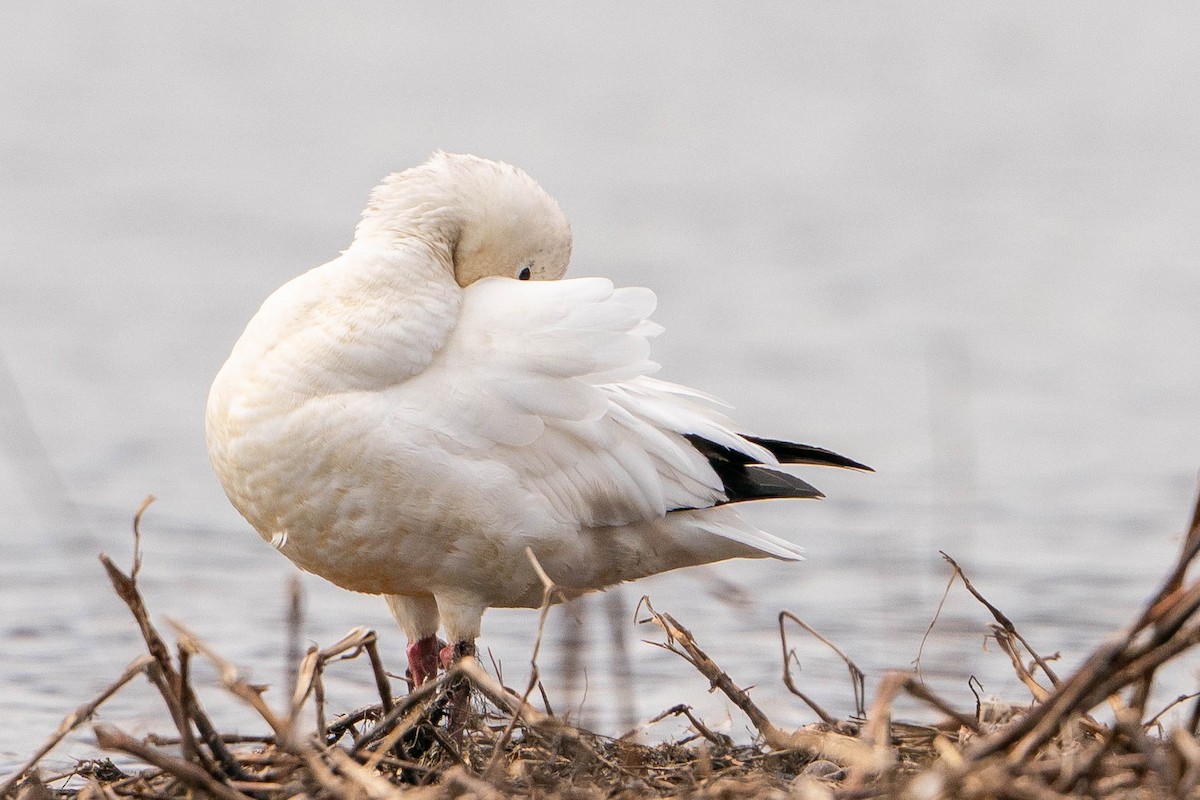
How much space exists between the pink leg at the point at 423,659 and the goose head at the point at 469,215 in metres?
1.19

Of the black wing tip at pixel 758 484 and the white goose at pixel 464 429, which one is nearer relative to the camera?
the white goose at pixel 464 429

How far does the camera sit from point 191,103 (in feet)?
58.9

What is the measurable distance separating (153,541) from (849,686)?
4.22 m

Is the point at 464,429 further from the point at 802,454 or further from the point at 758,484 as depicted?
the point at 802,454

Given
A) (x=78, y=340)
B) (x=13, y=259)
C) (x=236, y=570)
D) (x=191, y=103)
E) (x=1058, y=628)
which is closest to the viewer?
(x=1058, y=628)

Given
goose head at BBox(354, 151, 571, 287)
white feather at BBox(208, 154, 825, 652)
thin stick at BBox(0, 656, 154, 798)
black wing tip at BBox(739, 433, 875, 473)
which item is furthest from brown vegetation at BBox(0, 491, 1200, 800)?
goose head at BBox(354, 151, 571, 287)

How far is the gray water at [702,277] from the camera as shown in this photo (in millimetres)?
8508

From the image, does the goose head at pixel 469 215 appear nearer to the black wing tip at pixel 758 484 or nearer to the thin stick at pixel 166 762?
the black wing tip at pixel 758 484

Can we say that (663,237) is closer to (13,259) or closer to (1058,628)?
(13,259)

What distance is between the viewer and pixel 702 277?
49.6 ft

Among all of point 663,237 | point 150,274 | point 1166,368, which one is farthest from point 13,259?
point 1166,368

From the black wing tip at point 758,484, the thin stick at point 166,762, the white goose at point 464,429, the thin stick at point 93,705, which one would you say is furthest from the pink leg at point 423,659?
the thin stick at point 93,705

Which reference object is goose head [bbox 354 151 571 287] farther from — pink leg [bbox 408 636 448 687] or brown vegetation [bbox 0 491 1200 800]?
brown vegetation [bbox 0 491 1200 800]

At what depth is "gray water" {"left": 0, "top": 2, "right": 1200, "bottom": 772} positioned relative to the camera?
8.51 metres
